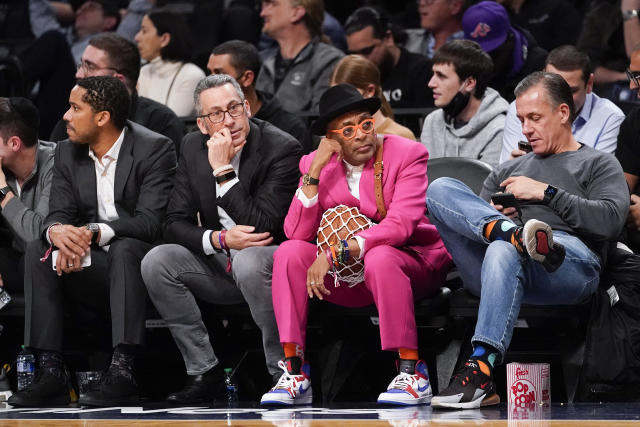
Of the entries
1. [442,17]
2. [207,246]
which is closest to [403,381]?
[207,246]

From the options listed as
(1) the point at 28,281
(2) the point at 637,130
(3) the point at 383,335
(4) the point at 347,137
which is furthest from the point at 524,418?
(1) the point at 28,281

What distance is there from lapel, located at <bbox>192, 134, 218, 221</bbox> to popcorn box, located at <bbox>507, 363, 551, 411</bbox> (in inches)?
64.7

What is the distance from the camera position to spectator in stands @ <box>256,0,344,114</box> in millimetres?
6852

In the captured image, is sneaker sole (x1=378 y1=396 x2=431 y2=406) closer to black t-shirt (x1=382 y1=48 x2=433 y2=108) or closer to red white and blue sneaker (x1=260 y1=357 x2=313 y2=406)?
red white and blue sneaker (x1=260 y1=357 x2=313 y2=406)

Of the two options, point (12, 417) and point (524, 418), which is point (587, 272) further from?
point (12, 417)

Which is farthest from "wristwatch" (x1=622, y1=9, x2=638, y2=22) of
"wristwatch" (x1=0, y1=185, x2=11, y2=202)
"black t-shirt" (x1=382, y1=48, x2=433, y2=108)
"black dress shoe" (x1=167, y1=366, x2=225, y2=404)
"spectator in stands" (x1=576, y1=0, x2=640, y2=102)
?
"wristwatch" (x1=0, y1=185, x2=11, y2=202)

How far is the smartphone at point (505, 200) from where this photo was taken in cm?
424

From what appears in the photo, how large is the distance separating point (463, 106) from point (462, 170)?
3.02 feet

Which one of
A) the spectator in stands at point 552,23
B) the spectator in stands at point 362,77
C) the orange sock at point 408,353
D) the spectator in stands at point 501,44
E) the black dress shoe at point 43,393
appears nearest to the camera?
the orange sock at point 408,353

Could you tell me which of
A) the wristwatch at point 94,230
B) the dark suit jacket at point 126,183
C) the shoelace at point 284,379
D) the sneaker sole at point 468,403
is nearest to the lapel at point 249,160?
the dark suit jacket at point 126,183

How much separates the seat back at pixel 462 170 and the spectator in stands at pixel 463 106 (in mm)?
693

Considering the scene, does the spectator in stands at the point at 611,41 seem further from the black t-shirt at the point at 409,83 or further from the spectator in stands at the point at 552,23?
the black t-shirt at the point at 409,83

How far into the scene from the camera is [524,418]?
11.6ft

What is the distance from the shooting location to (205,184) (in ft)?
16.0
